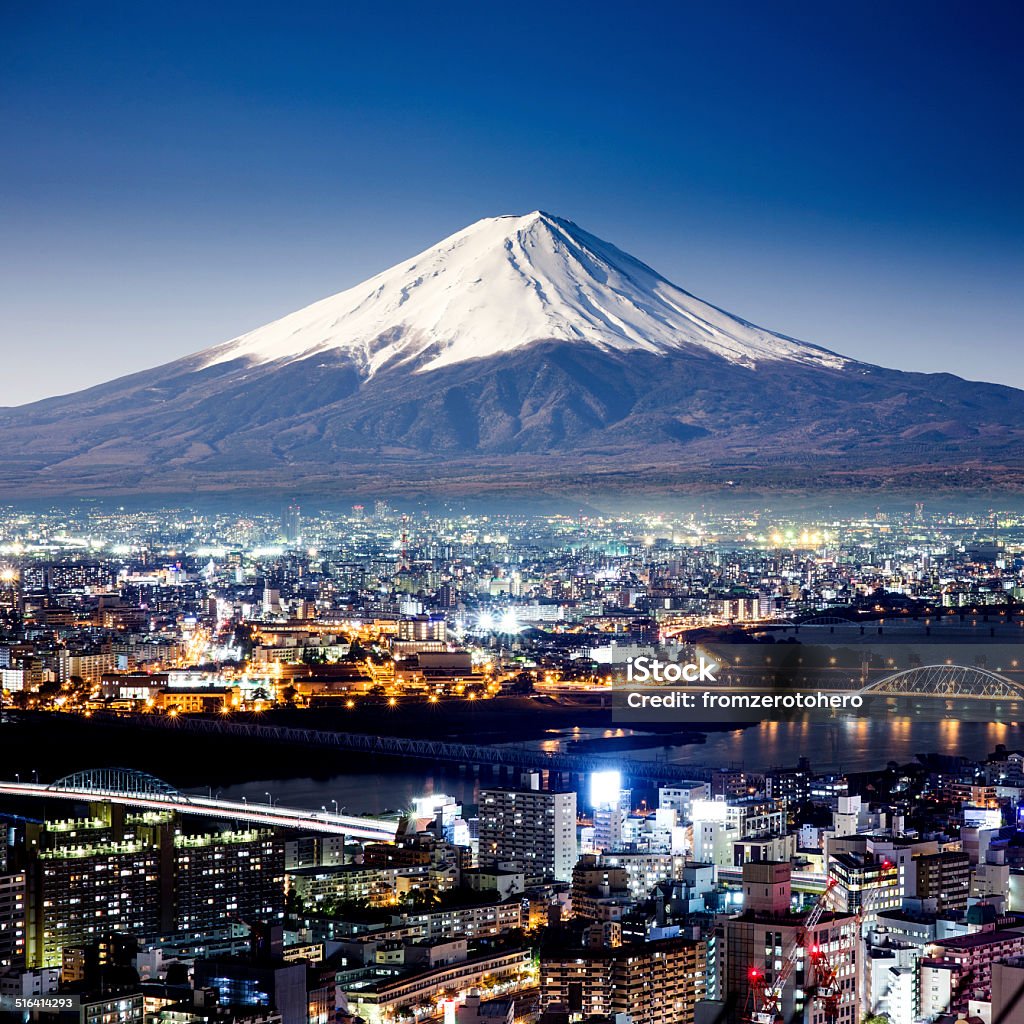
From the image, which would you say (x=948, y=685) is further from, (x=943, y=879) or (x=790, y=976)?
(x=790, y=976)

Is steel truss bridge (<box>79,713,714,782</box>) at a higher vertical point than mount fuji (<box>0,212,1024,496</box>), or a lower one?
lower

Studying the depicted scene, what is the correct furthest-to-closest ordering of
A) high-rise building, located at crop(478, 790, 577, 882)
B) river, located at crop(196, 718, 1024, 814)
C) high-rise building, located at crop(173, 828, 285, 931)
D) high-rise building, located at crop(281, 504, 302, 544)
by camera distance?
high-rise building, located at crop(281, 504, 302, 544)
river, located at crop(196, 718, 1024, 814)
high-rise building, located at crop(478, 790, 577, 882)
high-rise building, located at crop(173, 828, 285, 931)

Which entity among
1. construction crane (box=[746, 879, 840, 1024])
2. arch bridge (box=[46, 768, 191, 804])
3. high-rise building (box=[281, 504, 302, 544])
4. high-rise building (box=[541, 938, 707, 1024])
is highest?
high-rise building (box=[281, 504, 302, 544])

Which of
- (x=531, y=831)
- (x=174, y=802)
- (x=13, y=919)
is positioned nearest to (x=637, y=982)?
(x=13, y=919)

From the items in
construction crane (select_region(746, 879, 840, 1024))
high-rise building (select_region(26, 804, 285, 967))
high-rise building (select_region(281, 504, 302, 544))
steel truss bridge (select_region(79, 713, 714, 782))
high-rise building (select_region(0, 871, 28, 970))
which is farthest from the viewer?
high-rise building (select_region(281, 504, 302, 544))

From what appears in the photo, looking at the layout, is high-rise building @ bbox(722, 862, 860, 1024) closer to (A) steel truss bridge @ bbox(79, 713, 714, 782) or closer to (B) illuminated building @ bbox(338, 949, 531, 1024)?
(B) illuminated building @ bbox(338, 949, 531, 1024)

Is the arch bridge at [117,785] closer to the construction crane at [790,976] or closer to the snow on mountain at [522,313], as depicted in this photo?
the construction crane at [790,976]

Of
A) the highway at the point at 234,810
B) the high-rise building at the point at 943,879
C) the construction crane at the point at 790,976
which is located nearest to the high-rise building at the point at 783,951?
the construction crane at the point at 790,976

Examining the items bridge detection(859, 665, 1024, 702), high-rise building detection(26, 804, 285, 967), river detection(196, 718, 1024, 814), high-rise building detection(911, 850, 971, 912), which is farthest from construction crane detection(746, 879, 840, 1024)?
bridge detection(859, 665, 1024, 702)
